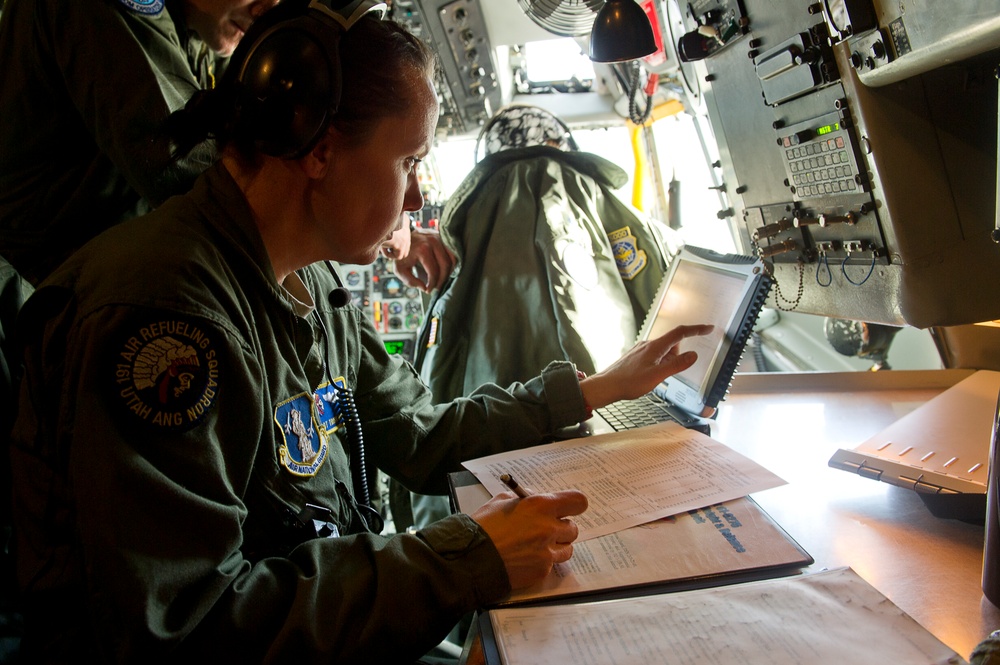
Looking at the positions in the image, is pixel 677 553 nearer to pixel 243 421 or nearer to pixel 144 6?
pixel 243 421

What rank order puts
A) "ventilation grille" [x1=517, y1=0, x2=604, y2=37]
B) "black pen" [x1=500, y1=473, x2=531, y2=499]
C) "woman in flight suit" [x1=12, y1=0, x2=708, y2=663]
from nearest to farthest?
"woman in flight suit" [x1=12, y1=0, x2=708, y2=663] → "black pen" [x1=500, y1=473, x2=531, y2=499] → "ventilation grille" [x1=517, y1=0, x2=604, y2=37]

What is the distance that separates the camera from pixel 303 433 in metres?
0.99

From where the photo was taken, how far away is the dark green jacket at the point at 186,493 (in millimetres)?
695

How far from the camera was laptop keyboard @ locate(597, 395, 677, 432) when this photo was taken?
131 cm

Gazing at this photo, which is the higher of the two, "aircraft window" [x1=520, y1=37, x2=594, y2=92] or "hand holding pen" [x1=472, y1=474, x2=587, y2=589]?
"aircraft window" [x1=520, y1=37, x2=594, y2=92]

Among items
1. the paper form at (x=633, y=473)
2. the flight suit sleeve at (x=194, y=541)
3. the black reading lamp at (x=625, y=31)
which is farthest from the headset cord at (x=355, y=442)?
the black reading lamp at (x=625, y=31)

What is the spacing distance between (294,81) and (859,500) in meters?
0.92

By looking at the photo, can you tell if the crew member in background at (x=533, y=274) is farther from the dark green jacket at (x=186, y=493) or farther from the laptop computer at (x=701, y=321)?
the dark green jacket at (x=186, y=493)

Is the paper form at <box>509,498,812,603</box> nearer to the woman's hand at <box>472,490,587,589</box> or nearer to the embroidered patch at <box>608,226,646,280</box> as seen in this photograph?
the woman's hand at <box>472,490,587,589</box>

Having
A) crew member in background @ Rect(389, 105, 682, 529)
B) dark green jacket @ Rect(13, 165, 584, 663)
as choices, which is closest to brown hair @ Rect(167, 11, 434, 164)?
dark green jacket @ Rect(13, 165, 584, 663)

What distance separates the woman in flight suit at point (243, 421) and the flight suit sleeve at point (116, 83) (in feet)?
0.99

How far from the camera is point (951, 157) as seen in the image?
0.99m

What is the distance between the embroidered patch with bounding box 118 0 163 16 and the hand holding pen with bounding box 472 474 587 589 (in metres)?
1.10

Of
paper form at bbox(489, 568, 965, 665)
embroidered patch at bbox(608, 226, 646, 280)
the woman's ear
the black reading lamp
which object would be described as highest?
the black reading lamp
